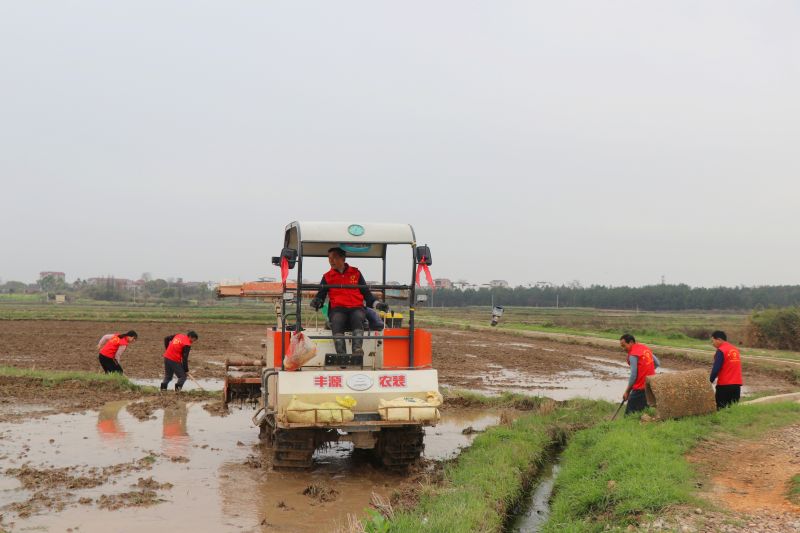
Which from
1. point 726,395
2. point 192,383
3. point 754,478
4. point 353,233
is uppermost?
point 353,233

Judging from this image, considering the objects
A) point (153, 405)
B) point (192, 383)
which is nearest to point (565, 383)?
point (192, 383)

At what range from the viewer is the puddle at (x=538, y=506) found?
7414 millimetres

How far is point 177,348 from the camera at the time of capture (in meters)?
14.9

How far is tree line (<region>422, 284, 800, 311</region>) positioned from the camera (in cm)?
9344

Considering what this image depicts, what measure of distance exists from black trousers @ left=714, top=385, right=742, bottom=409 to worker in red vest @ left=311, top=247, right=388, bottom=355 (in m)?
5.94

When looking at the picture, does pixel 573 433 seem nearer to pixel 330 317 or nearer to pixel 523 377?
pixel 330 317

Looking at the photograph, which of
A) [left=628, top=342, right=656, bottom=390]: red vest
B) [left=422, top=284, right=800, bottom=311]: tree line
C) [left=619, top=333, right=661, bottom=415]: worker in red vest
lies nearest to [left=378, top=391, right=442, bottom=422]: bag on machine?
[left=619, top=333, right=661, bottom=415]: worker in red vest

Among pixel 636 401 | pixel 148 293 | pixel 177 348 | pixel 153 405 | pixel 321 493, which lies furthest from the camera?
pixel 148 293

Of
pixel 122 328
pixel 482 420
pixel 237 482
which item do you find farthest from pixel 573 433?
pixel 122 328

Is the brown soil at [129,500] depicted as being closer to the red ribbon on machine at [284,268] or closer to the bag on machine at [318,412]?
the bag on machine at [318,412]

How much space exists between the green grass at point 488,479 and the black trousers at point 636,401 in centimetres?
80

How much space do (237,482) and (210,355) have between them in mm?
17454

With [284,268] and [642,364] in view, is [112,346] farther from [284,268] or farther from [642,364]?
[642,364]

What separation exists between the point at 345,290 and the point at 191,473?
290 centimetres
